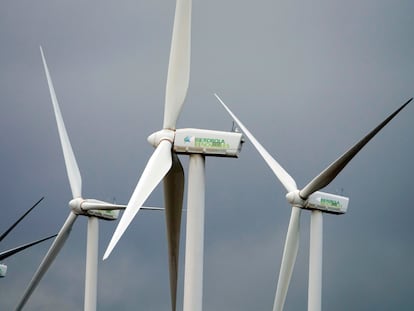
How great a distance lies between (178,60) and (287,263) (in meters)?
16.9

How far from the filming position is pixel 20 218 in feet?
221

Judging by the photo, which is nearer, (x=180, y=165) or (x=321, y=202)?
(x=180, y=165)

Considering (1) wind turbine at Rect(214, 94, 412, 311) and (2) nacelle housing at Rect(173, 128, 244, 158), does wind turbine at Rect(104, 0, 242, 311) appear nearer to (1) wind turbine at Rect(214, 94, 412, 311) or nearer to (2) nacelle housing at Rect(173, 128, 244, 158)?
(2) nacelle housing at Rect(173, 128, 244, 158)

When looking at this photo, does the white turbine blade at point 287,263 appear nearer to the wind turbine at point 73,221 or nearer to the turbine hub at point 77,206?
the wind turbine at point 73,221

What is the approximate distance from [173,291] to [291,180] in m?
14.9

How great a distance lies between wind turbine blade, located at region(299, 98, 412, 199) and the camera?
46.7 meters

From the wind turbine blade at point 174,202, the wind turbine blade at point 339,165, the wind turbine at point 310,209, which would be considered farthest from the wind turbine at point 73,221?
the wind turbine blade at point 174,202

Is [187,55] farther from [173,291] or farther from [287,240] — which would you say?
[287,240]

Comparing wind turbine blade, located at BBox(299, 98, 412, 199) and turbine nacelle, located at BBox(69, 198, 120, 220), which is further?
turbine nacelle, located at BBox(69, 198, 120, 220)

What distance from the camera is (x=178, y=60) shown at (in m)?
48.0

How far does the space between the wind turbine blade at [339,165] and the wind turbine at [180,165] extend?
18.1 ft

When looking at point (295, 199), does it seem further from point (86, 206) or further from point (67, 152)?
point (86, 206)

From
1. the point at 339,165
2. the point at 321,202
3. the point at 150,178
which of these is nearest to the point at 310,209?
the point at 321,202

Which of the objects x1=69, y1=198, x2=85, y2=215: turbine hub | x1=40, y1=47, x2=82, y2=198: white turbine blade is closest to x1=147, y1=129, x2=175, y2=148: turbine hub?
x1=40, y1=47, x2=82, y2=198: white turbine blade
